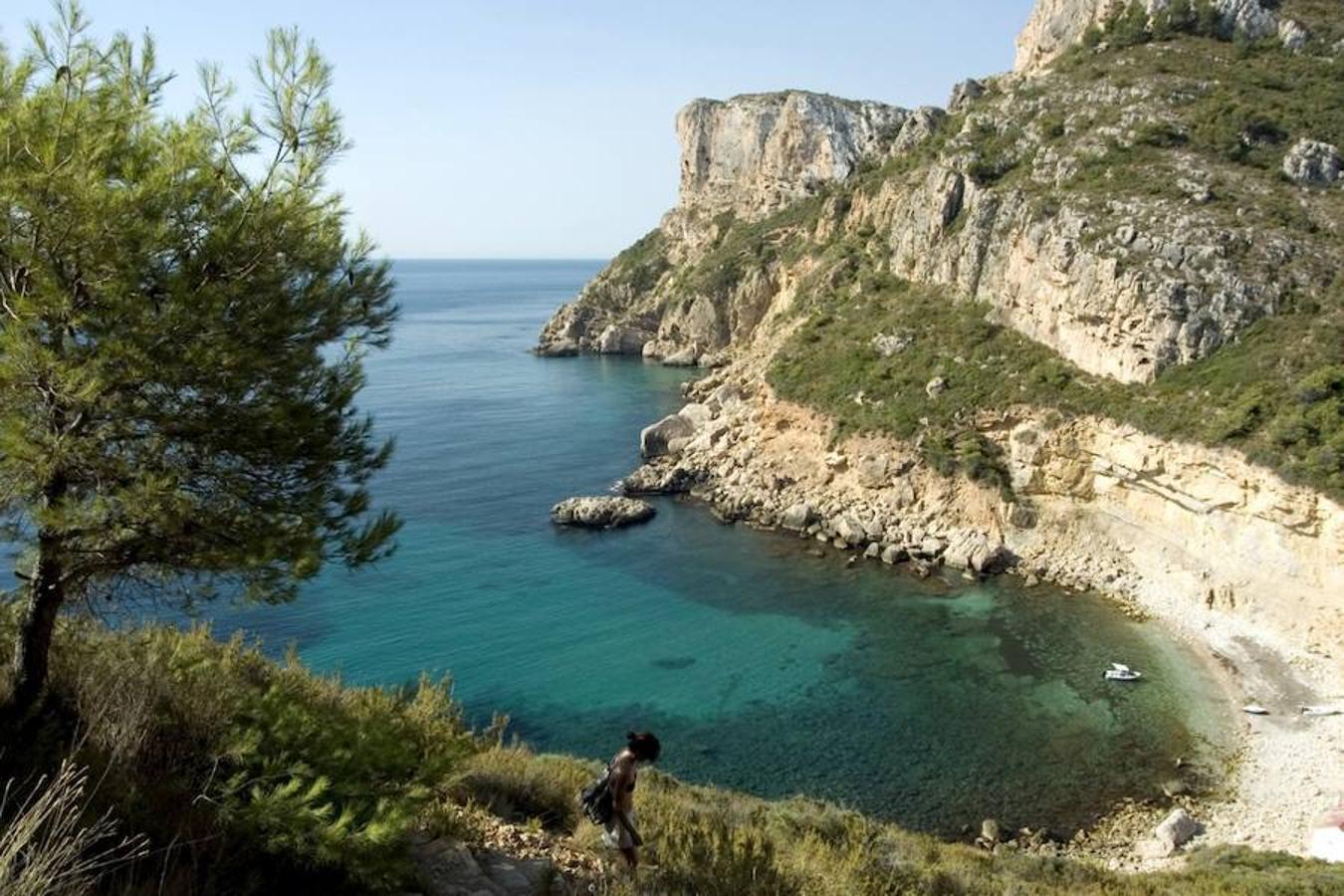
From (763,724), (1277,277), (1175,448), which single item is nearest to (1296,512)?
(1175,448)

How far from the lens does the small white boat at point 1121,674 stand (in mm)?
23812

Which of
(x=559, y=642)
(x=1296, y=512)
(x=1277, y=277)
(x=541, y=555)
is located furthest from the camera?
(x=541, y=555)

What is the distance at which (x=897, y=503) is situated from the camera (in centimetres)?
3575

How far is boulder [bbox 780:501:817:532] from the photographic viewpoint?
36.3m

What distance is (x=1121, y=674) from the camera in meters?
23.9

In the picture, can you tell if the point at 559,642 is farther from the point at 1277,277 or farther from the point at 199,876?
the point at 1277,277

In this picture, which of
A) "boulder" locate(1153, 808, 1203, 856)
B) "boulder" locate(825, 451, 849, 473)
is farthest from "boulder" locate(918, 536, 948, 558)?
"boulder" locate(1153, 808, 1203, 856)

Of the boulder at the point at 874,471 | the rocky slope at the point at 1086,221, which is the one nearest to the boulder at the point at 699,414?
the boulder at the point at 874,471

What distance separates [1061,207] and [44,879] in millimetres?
41766

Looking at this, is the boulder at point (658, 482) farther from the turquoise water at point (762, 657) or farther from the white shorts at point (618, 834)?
the white shorts at point (618, 834)

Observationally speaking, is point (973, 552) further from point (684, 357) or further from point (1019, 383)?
point (684, 357)

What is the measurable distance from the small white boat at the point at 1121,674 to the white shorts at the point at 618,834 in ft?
70.3

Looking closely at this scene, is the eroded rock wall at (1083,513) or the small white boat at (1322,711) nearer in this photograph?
the small white boat at (1322,711)

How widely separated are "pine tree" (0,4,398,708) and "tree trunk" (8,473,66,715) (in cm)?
1
